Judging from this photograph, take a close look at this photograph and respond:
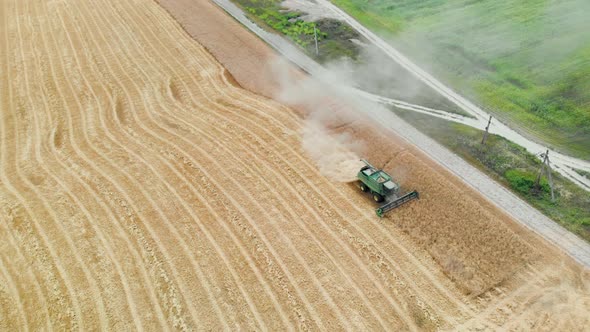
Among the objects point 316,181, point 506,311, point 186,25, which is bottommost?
point 506,311

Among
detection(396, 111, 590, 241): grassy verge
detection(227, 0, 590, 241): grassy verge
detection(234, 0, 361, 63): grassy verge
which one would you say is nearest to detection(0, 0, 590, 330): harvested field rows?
detection(396, 111, 590, 241): grassy verge

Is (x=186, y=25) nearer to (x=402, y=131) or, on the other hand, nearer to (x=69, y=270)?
(x=402, y=131)

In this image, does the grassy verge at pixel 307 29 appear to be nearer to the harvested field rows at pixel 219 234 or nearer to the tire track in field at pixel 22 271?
the harvested field rows at pixel 219 234

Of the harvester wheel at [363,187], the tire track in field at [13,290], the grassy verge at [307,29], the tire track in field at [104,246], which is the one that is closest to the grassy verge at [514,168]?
the harvester wheel at [363,187]

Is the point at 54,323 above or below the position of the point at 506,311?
above

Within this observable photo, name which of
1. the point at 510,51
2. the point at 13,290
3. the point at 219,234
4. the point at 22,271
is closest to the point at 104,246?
the point at 22,271

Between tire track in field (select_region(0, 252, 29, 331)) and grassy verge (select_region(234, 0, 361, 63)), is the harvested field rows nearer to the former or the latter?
tire track in field (select_region(0, 252, 29, 331))

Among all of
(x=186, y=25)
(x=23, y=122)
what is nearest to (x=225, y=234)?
(x=23, y=122)
